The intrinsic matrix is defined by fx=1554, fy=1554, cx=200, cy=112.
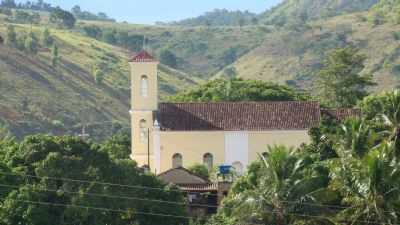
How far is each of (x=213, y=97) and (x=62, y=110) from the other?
3828 centimetres

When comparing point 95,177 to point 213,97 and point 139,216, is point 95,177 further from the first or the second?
point 213,97

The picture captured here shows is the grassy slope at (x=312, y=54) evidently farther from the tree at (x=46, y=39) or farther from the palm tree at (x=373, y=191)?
the palm tree at (x=373, y=191)

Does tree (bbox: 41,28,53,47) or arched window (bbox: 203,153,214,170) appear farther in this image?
tree (bbox: 41,28,53,47)

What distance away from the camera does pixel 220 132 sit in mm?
86375

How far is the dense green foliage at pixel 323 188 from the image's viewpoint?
63.1 meters

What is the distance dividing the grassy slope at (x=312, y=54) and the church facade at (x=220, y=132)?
80.3 metres

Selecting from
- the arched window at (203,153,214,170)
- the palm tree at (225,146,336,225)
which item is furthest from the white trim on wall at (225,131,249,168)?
the palm tree at (225,146,336,225)

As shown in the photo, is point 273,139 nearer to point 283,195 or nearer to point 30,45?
point 283,195

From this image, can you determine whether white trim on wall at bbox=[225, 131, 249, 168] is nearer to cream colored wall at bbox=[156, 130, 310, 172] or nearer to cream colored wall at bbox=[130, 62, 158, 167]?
cream colored wall at bbox=[156, 130, 310, 172]

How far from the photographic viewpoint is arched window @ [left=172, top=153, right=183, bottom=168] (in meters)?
86.9

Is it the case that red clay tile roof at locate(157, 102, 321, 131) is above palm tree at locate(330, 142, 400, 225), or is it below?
above

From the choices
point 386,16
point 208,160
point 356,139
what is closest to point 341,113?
point 208,160

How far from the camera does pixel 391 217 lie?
202 ft

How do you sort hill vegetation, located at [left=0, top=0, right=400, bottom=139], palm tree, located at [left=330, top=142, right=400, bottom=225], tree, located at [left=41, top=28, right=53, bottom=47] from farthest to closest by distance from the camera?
tree, located at [left=41, top=28, right=53, bottom=47]
hill vegetation, located at [left=0, top=0, right=400, bottom=139]
palm tree, located at [left=330, top=142, right=400, bottom=225]
